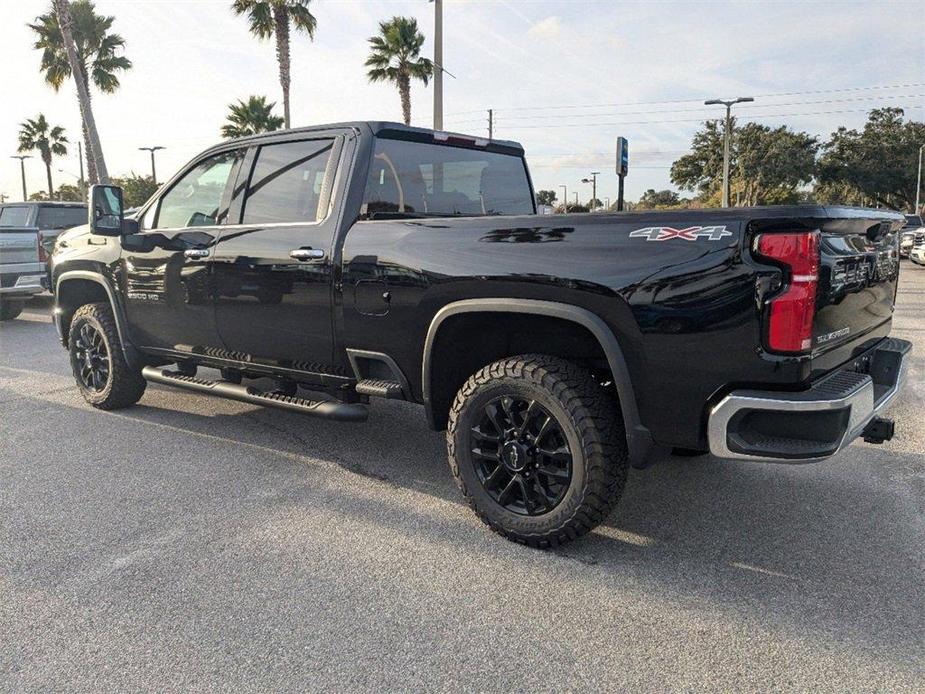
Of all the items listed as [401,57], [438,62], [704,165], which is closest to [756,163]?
[704,165]

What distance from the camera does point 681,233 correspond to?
2.65 metres

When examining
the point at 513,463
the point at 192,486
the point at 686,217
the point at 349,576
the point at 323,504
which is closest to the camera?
the point at 686,217

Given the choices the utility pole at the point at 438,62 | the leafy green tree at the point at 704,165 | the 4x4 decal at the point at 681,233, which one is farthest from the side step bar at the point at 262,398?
the leafy green tree at the point at 704,165

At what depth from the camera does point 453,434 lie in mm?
3379

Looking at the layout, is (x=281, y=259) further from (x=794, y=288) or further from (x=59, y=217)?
(x=59, y=217)

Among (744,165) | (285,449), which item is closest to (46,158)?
(744,165)

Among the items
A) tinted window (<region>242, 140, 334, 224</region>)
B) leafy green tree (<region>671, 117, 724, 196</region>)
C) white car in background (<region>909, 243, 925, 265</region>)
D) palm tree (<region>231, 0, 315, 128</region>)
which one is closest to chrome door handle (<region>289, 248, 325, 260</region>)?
tinted window (<region>242, 140, 334, 224</region>)

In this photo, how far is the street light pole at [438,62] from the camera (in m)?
15.7

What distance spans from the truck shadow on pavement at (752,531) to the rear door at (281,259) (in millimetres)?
804

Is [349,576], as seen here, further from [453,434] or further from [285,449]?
[285,449]

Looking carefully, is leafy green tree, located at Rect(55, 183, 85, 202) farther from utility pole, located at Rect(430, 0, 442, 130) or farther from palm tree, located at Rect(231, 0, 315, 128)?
utility pole, located at Rect(430, 0, 442, 130)

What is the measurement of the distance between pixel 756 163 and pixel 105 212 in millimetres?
53601

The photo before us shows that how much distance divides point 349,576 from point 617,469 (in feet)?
3.89

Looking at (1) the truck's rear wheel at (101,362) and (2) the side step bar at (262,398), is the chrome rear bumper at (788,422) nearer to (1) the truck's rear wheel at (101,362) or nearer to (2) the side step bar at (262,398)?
(2) the side step bar at (262,398)
